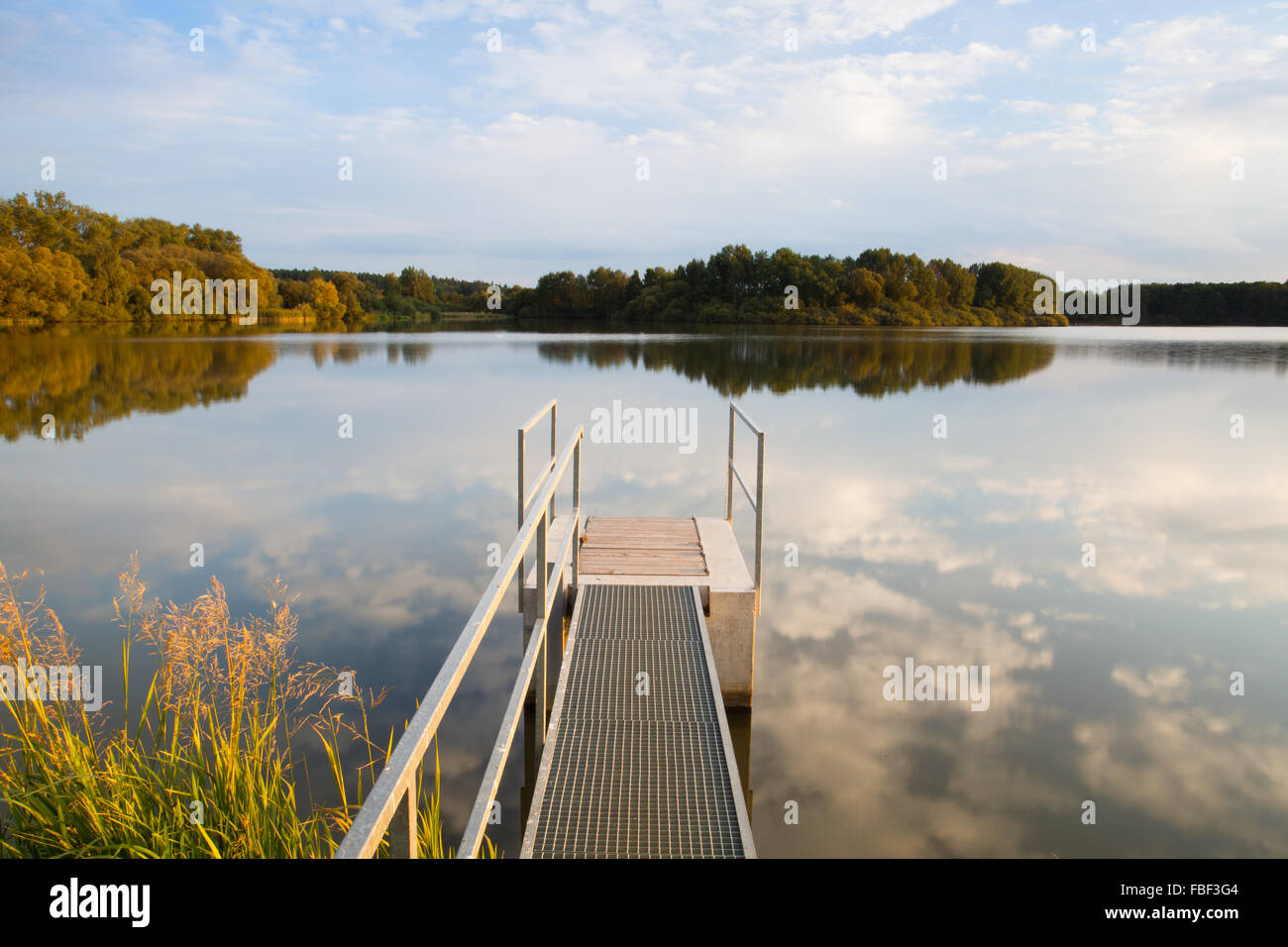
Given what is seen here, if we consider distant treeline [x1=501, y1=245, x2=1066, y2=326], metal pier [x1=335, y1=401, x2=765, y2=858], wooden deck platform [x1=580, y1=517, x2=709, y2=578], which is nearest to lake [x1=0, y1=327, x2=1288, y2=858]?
metal pier [x1=335, y1=401, x2=765, y2=858]

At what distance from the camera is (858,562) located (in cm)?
692

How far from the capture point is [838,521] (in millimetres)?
8391

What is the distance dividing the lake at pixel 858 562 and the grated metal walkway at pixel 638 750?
18.9 inches

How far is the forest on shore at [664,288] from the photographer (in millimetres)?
50156

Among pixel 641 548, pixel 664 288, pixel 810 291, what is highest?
pixel 664 288

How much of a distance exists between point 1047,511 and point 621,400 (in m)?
9.54

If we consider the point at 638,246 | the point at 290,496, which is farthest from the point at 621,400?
the point at 638,246

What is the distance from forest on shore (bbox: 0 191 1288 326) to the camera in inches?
1975

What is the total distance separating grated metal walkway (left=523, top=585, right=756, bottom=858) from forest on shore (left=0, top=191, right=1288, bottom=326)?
1927 inches

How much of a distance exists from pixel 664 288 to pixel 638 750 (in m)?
66.1

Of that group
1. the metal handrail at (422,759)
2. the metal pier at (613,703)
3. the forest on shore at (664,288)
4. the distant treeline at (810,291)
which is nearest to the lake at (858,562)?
the metal pier at (613,703)

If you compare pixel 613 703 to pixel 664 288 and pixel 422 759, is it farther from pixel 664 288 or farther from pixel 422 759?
pixel 664 288

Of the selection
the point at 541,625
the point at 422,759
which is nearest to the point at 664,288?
the point at 541,625

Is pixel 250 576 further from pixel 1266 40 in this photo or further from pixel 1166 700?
pixel 1266 40
